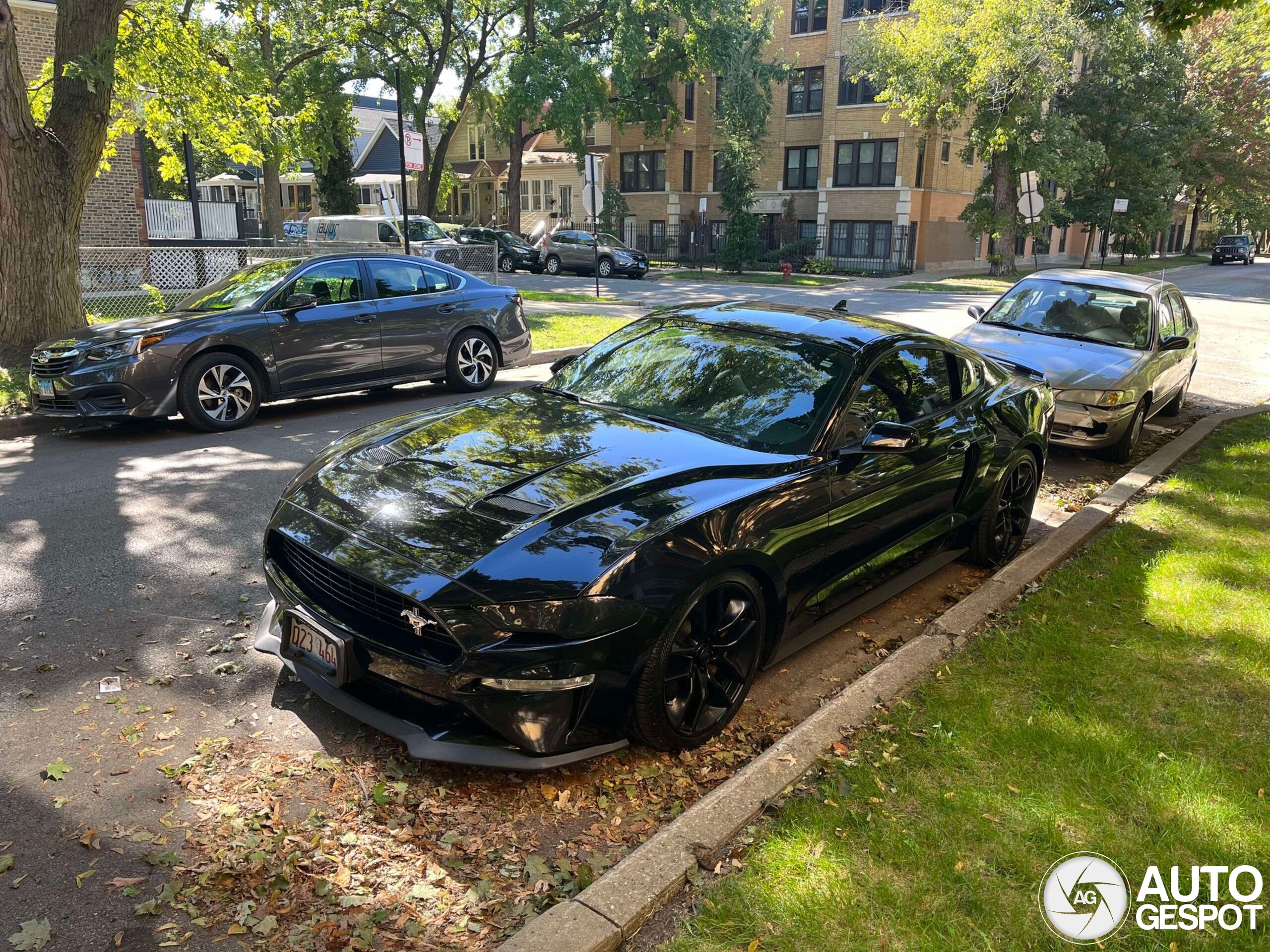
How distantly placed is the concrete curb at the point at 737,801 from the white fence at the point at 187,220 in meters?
23.4

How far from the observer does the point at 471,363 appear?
35.8 ft

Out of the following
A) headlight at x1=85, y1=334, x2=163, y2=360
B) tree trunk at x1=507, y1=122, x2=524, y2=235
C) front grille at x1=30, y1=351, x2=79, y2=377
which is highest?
tree trunk at x1=507, y1=122, x2=524, y2=235

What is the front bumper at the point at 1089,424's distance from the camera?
838cm

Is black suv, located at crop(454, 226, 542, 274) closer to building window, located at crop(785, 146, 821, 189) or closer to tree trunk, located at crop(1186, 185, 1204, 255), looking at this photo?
building window, located at crop(785, 146, 821, 189)

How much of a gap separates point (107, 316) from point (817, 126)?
34372 millimetres

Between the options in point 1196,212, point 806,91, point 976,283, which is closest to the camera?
point 976,283

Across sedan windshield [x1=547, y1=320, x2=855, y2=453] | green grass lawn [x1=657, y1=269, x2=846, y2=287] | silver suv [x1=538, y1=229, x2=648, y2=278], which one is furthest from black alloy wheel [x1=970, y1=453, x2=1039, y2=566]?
silver suv [x1=538, y1=229, x2=648, y2=278]

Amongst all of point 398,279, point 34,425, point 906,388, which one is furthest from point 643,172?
point 906,388

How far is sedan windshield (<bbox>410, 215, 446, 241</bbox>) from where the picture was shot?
95.6ft

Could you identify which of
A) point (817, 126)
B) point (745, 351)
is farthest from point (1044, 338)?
point (817, 126)

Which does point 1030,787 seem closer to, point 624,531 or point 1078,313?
point 624,531

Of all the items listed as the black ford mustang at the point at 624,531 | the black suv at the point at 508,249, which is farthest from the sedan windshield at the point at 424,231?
the black ford mustang at the point at 624,531

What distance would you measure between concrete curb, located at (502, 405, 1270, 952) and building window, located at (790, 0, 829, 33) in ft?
137

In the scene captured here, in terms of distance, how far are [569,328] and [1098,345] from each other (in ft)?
30.2
